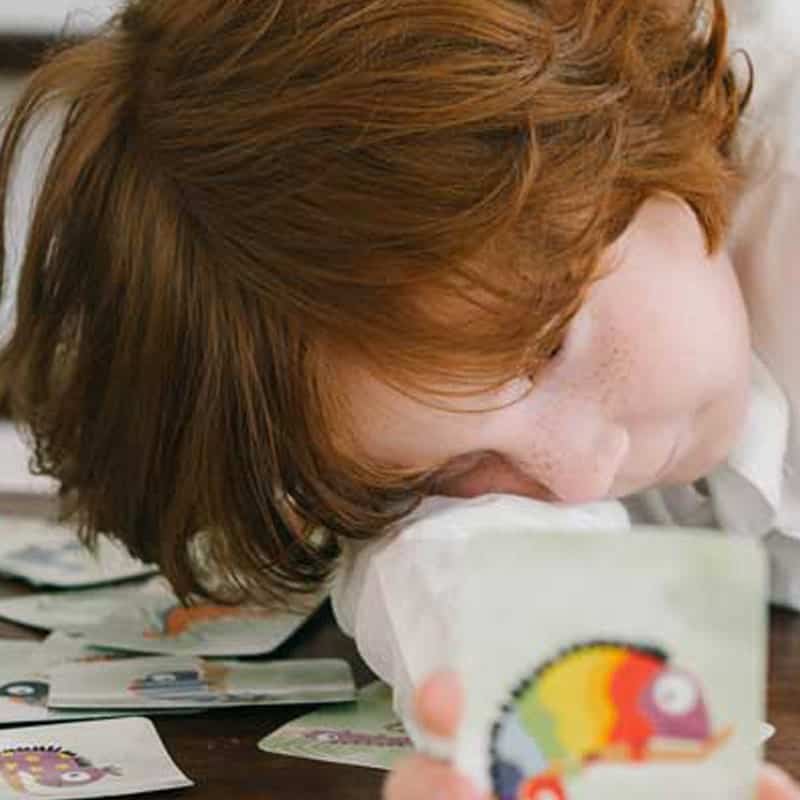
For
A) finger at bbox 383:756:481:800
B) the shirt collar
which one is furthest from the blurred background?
finger at bbox 383:756:481:800

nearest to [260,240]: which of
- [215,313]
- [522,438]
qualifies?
[215,313]

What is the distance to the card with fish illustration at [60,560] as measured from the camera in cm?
127

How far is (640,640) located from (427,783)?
0.09 metres

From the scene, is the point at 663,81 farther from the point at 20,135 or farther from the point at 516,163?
the point at 20,135

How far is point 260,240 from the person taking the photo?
2.93 feet

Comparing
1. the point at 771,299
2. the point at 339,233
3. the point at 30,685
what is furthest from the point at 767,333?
the point at 30,685

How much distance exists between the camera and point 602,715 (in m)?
0.60

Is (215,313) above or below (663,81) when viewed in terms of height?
below

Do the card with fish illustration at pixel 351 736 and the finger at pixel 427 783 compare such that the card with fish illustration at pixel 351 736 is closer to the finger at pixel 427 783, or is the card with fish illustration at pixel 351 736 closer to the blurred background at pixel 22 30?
the finger at pixel 427 783

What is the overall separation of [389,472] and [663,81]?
0.88 feet

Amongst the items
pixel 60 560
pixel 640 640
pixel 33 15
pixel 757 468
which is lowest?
pixel 60 560

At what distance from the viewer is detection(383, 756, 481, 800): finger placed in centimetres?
62

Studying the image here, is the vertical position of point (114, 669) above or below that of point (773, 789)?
below

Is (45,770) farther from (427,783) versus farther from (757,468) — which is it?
(757,468)
